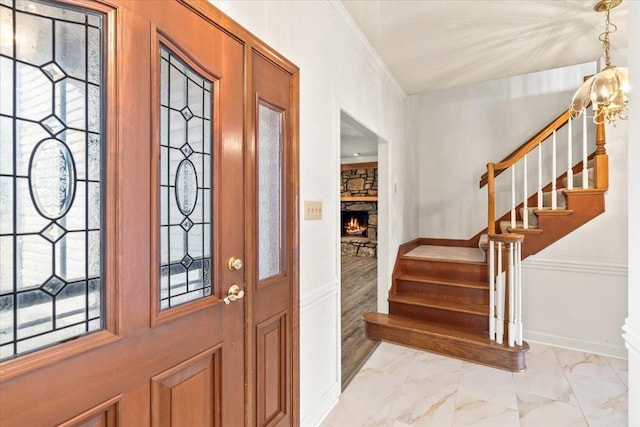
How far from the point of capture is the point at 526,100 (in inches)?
153

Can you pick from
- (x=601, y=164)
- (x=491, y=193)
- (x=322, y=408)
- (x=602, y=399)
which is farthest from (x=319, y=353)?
(x=601, y=164)

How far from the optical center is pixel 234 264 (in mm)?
1261

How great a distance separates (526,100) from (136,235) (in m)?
4.55

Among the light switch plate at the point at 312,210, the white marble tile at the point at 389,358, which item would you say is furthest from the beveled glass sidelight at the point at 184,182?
the white marble tile at the point at 389,358

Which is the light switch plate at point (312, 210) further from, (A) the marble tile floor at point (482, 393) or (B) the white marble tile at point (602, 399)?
(B) the white marble tile at point (602, 399)

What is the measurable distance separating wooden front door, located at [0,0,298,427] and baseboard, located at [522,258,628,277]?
2854 mm

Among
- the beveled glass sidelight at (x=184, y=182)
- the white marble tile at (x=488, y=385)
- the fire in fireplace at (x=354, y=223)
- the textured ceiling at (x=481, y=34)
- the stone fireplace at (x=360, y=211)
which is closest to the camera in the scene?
the beveled glass sidelight at (x=184, y=182)

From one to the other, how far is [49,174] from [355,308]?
3.69 m

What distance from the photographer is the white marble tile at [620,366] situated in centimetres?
238

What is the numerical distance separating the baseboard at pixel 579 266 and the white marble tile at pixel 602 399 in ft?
2.96

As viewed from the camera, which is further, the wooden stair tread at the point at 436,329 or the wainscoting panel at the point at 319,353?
the wooden stair tread at the point at 436,329

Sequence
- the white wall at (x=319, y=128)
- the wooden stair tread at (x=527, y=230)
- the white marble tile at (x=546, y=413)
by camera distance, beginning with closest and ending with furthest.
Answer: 1. the white wall at (x=319, y=128)
2. the white marble tile at (x=546, y=413)
3. the wooden stair tread at (x=527, y=230)

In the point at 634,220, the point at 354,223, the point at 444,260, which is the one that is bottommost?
the point at 444,260

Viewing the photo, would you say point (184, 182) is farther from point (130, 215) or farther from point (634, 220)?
point (634, 220)
